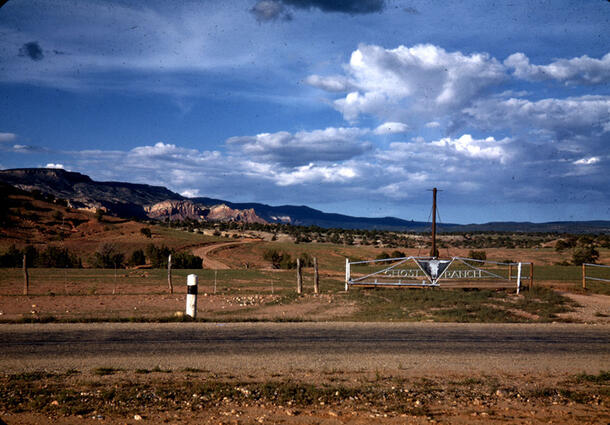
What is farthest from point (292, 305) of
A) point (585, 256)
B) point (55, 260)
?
point (585, 256)

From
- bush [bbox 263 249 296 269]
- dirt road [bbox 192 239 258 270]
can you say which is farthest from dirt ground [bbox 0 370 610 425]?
bush [bbox 263 249 296 269]

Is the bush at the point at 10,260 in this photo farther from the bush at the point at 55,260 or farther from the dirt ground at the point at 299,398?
the dirt ground at the point at 299,398

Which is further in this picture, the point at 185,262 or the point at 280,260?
the point at 280,260

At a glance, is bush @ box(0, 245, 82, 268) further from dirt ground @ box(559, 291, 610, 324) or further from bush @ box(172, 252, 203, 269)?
dirt ground @ box(559, 291, 610, 324)

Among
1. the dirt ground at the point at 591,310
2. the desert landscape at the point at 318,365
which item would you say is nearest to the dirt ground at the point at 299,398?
the desert landscape at the point at 318,365

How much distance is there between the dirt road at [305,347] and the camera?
8.73 metres

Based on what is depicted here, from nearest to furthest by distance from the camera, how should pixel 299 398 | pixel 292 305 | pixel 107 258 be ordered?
pixel 299 398 < pixel 292 305 < pixel 107 258

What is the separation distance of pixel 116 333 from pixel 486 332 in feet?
30.7

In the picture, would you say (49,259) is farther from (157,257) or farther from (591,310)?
(591,310)

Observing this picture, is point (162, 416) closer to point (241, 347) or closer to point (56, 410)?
point (56, 410)

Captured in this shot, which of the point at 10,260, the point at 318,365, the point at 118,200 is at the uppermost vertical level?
the point at 118,200

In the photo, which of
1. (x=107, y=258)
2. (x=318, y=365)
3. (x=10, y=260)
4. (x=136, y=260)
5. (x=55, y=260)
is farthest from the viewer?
(x=136, y=260)

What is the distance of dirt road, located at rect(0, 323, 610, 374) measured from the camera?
Result: 873 centimetres

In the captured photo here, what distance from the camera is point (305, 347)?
405 inches
